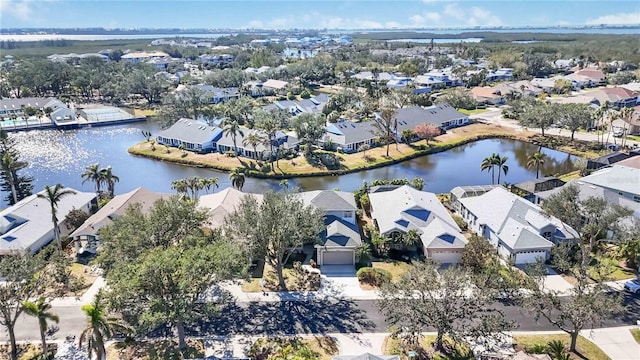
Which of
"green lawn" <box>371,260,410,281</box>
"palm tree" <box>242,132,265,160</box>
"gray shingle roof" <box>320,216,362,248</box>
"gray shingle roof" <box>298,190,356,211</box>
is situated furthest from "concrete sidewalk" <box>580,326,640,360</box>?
"palm tree" <box>242,132,265,160</box>

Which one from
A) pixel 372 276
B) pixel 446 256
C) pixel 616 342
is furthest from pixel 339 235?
pixel 616 342

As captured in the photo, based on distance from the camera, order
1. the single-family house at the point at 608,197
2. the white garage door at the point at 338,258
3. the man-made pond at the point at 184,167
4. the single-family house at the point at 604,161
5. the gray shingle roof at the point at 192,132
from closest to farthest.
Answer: the white garage door at the point at 338,258 < the single-family house at the point at 608,197 < the single-family house at the point at 604,161 < the man-made pond at the point at 184,167 < the gray shingle roof at the point at 192,132

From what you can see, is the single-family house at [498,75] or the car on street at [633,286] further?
the single-family house at [498,75]

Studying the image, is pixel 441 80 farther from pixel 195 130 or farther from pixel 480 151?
pixel 195 130

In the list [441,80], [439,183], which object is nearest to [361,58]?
[441,80]

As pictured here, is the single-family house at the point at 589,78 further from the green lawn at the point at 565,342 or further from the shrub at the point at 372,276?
the green lawn at the point at 565,342

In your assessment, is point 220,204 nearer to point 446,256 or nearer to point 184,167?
point 446,256

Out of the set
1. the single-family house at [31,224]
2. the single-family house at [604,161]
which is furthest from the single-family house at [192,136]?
the single-family house at [604,161]

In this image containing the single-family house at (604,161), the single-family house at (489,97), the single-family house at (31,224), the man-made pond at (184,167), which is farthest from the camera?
the single-family house at (489,97)
